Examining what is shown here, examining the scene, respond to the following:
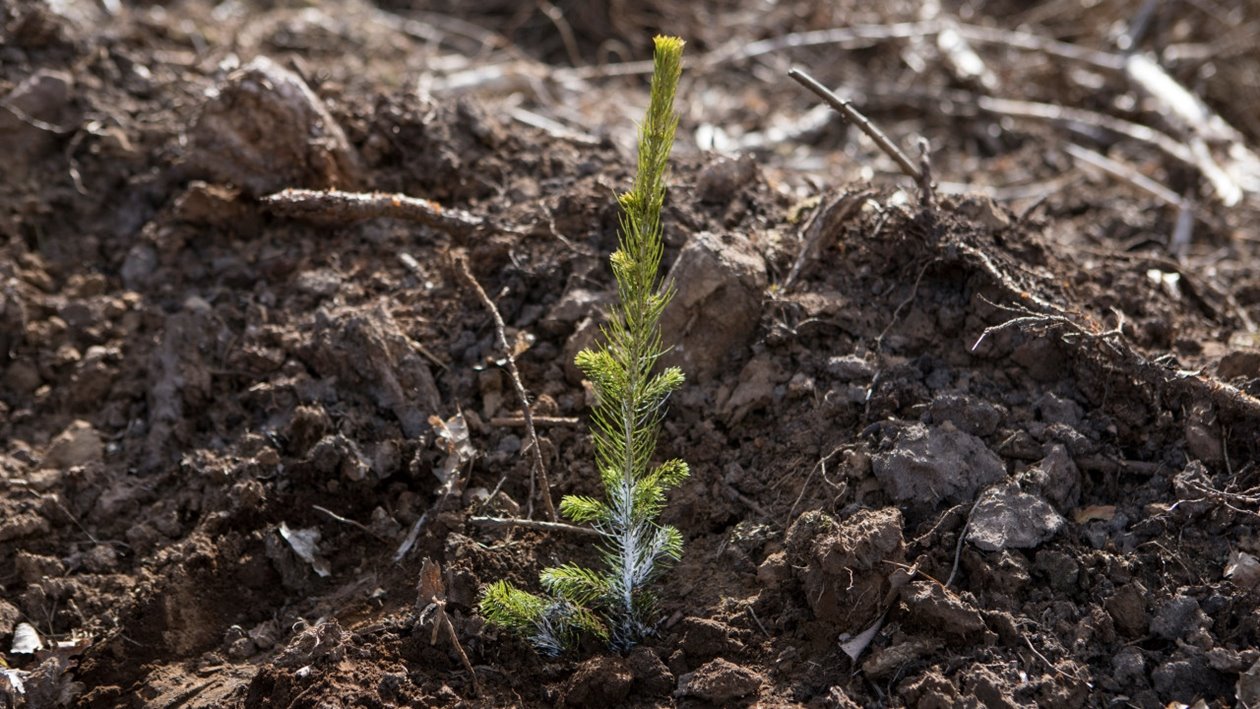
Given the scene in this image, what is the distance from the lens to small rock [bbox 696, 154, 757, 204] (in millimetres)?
3828

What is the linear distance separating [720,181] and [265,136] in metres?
1.61

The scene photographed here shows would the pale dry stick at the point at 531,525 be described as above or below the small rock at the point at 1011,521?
below

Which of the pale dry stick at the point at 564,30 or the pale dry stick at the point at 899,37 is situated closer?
the pale dry stick at the point at 564,30

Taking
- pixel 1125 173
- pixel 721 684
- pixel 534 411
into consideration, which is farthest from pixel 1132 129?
pixel 721 684

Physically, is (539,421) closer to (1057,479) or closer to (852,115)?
(852,115)

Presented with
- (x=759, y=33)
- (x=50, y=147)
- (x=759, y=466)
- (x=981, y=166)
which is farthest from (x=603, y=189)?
(x=759, y=33)

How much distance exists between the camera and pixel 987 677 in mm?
2541

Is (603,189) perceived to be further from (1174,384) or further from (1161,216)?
(1161,216)

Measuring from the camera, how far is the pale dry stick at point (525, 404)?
306cm

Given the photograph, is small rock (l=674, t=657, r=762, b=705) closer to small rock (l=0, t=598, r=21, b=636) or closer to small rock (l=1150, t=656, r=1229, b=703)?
small rock (l=1150, t=656, r=1229, b=703)

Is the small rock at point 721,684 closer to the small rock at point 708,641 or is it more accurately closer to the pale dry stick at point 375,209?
the small rock at point 708,641

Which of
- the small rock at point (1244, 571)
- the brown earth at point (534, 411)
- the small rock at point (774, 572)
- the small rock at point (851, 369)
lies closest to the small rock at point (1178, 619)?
the brown earth at point (534, 411)

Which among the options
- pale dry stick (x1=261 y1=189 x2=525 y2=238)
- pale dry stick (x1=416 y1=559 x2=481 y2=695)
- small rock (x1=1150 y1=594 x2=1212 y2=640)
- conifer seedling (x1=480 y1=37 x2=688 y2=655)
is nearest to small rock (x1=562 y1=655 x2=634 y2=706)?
conifer seedling (x1=480 y1=37 x2=688 y2=655)

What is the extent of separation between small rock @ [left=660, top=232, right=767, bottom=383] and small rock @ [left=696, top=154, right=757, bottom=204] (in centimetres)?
43
